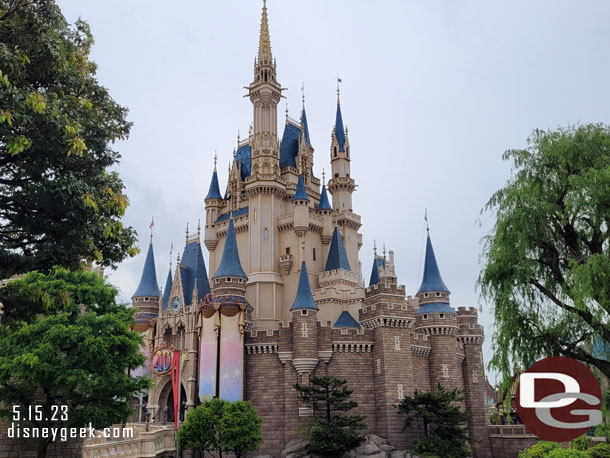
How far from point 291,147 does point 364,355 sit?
2367cm

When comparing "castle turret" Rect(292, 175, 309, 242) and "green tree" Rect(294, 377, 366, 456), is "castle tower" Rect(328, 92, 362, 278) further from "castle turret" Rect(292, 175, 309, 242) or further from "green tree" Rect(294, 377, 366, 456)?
"green tree" Rect(294, 377, 366, 456)

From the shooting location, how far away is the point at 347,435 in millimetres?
31906

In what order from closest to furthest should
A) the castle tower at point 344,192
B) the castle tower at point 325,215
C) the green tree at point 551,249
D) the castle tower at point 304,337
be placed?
the green tree at point 551,249 → the castle tower at point 304,337 → the castle tower at point 325,215 → the castle tower at point 344,192

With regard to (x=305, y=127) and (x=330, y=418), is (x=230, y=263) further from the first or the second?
(x=305, y=127)

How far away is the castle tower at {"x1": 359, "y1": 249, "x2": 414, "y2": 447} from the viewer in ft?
117

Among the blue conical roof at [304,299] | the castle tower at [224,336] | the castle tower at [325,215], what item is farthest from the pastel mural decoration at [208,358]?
the castle tower at [325,215]

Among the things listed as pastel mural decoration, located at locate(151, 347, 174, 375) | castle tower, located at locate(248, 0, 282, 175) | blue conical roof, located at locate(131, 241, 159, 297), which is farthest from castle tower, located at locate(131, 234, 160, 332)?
castle tower, located at locate(248, 0, 282, 175)

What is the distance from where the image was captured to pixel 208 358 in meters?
38.4

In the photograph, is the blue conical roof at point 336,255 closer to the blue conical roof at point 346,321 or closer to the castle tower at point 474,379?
the blue conical roof at point 346,321

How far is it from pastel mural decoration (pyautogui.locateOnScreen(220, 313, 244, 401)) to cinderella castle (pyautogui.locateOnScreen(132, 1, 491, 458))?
0.23 ft

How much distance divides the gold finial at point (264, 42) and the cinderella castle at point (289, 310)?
11 cm

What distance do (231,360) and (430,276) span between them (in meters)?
16.9

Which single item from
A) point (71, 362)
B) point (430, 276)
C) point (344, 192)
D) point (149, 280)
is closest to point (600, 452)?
point (430, 276)

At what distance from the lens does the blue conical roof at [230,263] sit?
40.9 meters
